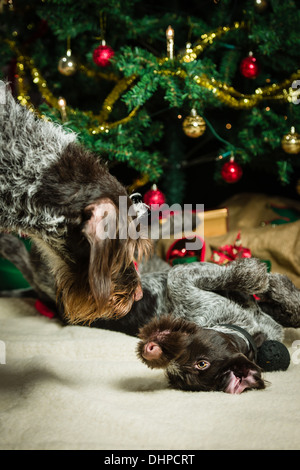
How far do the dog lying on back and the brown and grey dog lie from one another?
0.20m

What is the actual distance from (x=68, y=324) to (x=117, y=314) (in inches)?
38.8

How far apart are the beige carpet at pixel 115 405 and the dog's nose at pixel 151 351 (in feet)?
0.54

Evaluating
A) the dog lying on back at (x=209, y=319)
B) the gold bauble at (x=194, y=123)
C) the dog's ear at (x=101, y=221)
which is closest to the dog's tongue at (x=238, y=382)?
the dog lying on back at (x=209, y=319)

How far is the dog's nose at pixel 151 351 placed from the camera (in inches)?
58.7

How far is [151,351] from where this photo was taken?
4.89 feet

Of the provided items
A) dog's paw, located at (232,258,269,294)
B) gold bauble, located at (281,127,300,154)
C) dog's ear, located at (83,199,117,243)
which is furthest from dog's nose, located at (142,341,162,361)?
gold bauble, located at (281,127,300,154)

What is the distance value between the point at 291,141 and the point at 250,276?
1224 millimetres

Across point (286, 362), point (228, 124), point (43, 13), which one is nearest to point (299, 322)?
point (286, 362)

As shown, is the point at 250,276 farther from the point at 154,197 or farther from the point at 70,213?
the point at 154,197

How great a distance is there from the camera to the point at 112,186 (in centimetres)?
148

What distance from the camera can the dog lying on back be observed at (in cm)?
154

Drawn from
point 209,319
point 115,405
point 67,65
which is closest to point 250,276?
point 209,319

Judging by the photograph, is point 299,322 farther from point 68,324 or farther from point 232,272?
point 68,324

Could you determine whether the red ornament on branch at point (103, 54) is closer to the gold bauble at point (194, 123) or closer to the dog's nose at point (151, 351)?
the gold bauble at point (194, 123)
